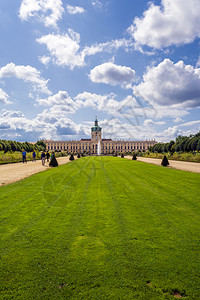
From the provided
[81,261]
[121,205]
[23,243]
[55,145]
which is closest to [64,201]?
[121,205]

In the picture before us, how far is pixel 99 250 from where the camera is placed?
3.08 m

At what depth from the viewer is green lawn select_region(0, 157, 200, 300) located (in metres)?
2.29

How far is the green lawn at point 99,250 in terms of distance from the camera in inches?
90.0

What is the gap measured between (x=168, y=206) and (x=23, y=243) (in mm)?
4161

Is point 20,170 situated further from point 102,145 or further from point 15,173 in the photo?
point 102,145

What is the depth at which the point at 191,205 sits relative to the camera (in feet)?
18.6

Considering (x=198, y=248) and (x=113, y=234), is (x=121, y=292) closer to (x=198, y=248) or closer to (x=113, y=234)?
(x=113, y=234)

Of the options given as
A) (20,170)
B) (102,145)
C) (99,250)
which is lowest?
(20,170)

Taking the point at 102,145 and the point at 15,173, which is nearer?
the point at 15,173

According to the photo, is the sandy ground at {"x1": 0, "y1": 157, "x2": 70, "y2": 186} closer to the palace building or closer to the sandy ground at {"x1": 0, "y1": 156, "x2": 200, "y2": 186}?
the sandy ground at {"x1": 0, "y1": 156, "x2": 200, "y2": 186}

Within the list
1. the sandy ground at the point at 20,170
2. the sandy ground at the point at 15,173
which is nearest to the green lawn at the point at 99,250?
the sandy ground at the point at 15,173

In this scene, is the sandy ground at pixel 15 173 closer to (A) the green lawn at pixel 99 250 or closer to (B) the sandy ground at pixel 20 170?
(B) the sandy ground at pixel 20 170

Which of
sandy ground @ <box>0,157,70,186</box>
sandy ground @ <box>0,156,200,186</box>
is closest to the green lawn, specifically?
sandy ground @ <box>0,157,70,186</box>

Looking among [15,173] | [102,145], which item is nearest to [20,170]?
[15,173]
